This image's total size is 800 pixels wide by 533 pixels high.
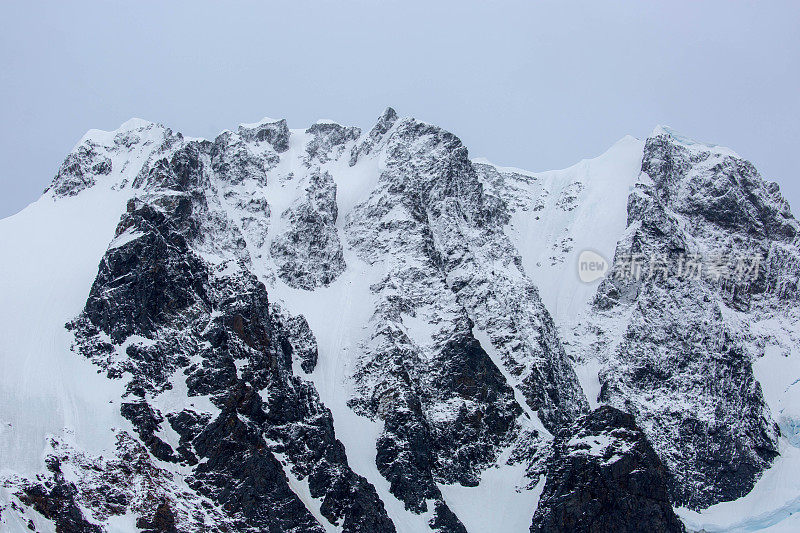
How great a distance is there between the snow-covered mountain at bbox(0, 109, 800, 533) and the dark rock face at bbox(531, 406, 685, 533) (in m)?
0.35

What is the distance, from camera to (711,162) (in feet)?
539

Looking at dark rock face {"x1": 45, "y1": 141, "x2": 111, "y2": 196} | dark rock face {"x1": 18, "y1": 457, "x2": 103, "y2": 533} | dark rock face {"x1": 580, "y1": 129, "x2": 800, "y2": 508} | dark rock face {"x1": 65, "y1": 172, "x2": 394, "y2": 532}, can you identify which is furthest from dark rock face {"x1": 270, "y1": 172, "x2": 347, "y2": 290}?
dark rock face {"x1": 18, "y1": 457, "x2": 103, "y2": 533}

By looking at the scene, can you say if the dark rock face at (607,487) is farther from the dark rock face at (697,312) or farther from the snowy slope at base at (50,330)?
the snowy slope at base at (50,330)

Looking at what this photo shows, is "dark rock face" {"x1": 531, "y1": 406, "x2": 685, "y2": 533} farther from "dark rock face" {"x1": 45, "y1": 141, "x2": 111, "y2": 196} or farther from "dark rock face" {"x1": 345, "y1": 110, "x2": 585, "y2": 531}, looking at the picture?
"dark rock face" {"x1": 45, "y1": 141, "x2": 111, "y2": 196}

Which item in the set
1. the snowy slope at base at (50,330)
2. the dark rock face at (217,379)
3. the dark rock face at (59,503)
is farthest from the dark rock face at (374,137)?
the dark rock face at (59,503)

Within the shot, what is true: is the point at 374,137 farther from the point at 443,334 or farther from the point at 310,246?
the point at 443,334

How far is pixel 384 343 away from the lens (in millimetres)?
117812

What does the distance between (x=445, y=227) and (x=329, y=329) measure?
3064 centimetres

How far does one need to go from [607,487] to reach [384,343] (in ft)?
129

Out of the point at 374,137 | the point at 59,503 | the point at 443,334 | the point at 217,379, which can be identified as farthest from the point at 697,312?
the point at 59,503

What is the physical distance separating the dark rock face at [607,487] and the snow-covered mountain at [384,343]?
35 cm

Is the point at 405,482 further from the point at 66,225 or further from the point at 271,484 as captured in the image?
the point at 66,225

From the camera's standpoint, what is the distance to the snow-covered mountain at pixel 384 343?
9088cm

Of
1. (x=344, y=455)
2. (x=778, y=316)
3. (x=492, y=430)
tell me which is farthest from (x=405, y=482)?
(x=778, y=316)
